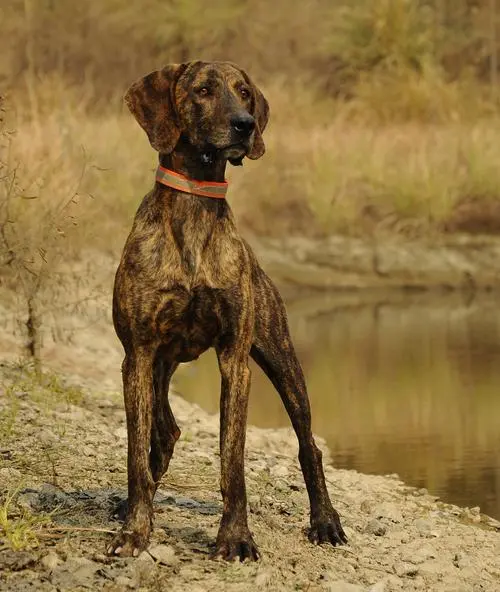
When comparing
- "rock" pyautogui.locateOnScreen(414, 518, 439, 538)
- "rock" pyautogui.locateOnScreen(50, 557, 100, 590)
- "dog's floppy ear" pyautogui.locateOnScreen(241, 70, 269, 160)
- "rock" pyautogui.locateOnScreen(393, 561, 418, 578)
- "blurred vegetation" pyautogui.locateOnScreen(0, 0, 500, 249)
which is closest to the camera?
"rock" pyautogui.locateOnScreen(50, 557, 100, 590)

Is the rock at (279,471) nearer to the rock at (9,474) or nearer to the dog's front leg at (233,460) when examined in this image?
the rock at (9,474)

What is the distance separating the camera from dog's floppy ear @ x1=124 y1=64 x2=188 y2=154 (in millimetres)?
5750

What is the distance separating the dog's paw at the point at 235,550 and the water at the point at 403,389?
2.83 meters

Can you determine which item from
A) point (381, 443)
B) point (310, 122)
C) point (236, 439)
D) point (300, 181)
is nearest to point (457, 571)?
point (236, 439)

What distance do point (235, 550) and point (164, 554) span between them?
29 cm

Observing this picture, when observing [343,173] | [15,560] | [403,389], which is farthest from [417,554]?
[343,173]

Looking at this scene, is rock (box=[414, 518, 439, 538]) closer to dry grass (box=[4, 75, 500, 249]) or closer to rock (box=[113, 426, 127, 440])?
rock (box=[113, 426, 127, 440])

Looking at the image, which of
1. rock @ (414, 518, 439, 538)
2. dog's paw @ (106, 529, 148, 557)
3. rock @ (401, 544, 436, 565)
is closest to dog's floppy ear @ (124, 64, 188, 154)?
dog's paw @ (106, 529, 148, 557)

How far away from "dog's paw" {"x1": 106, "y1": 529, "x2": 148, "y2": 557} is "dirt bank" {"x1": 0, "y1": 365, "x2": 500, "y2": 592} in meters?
0.05

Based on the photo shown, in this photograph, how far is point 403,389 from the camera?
1205 cm

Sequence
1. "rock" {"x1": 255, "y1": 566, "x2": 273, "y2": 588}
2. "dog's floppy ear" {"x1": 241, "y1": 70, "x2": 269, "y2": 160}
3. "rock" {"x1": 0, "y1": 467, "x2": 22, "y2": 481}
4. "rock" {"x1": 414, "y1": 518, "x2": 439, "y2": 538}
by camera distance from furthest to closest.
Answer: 1. "rock" {"x1": 414, "y1": 518, "x2": 439, "y2": 538}
2. "rock" {"x1": 0, "y1": 467, "x2": 22, "y2": 481}
3. "dog's floppy ear" {"x1": 241, "y1": 70, "x2": 269, "y2": 160}
4. "rock" {"x1": 255, "y1": 566, "x2": 273, "y2": 588}

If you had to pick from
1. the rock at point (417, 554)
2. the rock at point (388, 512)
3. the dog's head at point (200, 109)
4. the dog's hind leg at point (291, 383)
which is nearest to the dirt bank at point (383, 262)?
the rock at point (388, 512)

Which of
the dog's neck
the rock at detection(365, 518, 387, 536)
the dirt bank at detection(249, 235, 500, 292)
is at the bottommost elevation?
the rock at detection(365, 518, 387, 536)

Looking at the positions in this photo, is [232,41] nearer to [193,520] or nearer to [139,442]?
[193,520]
